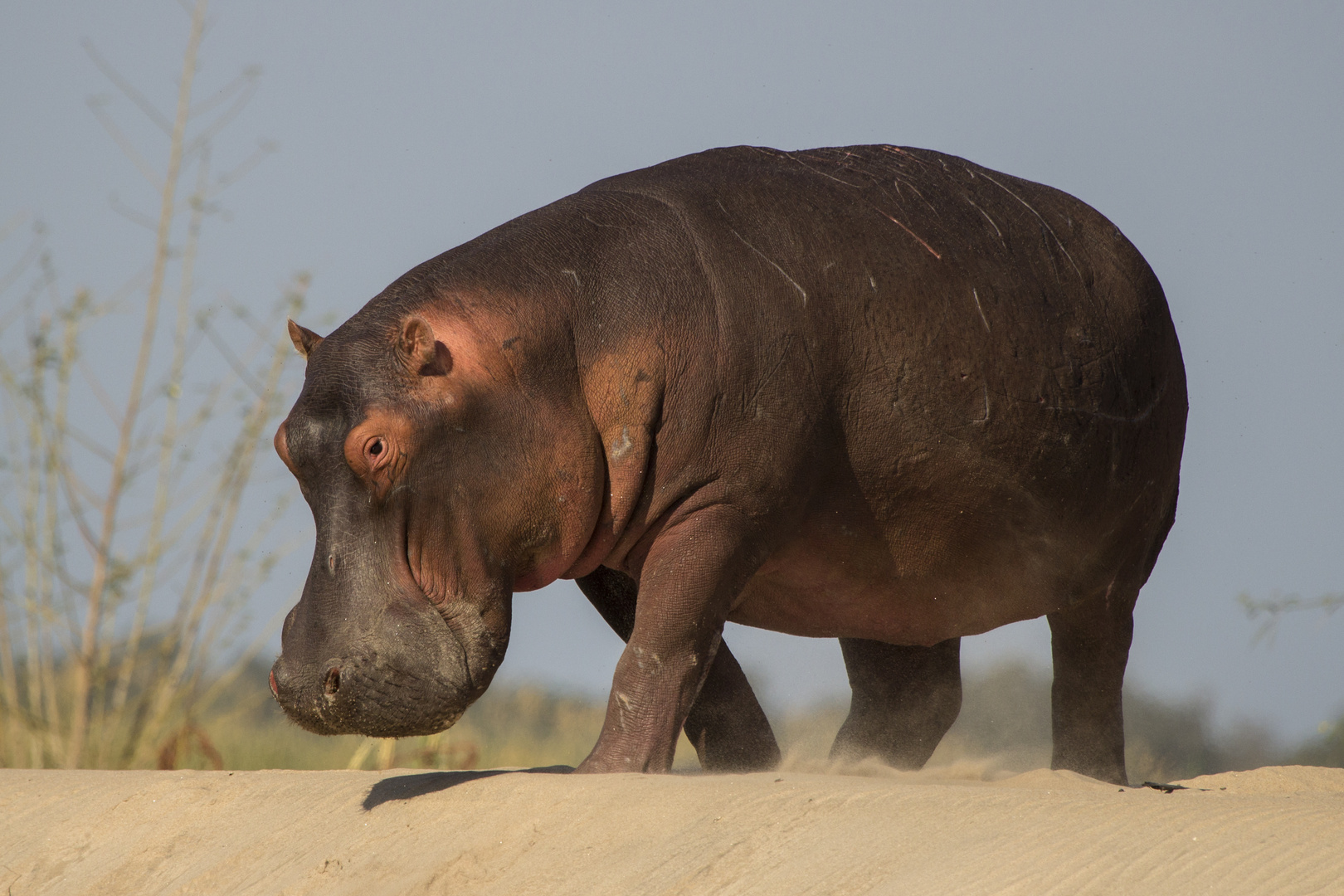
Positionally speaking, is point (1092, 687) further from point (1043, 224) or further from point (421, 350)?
point (421, 350)

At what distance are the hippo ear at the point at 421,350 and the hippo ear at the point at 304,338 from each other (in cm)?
46

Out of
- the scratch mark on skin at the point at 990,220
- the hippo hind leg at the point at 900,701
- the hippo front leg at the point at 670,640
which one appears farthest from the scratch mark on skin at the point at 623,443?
the hippo hind leg at the point at 900,701

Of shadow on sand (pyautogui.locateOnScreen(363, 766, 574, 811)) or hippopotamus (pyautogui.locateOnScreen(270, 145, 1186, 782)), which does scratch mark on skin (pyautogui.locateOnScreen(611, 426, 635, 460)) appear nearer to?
hippopotamus (pyautogui.locateOnScreen(270, 145, 1186, 782))

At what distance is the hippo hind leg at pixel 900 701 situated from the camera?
19.5ft

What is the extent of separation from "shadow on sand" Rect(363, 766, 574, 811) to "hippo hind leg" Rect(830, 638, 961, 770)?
6.38ft

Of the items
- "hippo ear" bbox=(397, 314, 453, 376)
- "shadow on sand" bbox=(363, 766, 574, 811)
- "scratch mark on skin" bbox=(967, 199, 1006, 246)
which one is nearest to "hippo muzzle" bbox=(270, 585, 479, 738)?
"shadow on sand" bbox=(363, 766, 574, 811)

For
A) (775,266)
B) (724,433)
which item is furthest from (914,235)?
(724,433)

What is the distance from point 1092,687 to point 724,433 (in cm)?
219

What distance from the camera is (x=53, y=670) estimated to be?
7973mm

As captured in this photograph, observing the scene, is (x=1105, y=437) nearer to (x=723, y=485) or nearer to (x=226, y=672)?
(x=723, y=485)

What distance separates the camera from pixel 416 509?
406cm

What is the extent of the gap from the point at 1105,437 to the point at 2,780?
4141mm

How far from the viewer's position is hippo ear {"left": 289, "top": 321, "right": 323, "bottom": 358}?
14.7 ft

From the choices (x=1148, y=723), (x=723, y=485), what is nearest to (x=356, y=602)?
(x=723, y=485)
